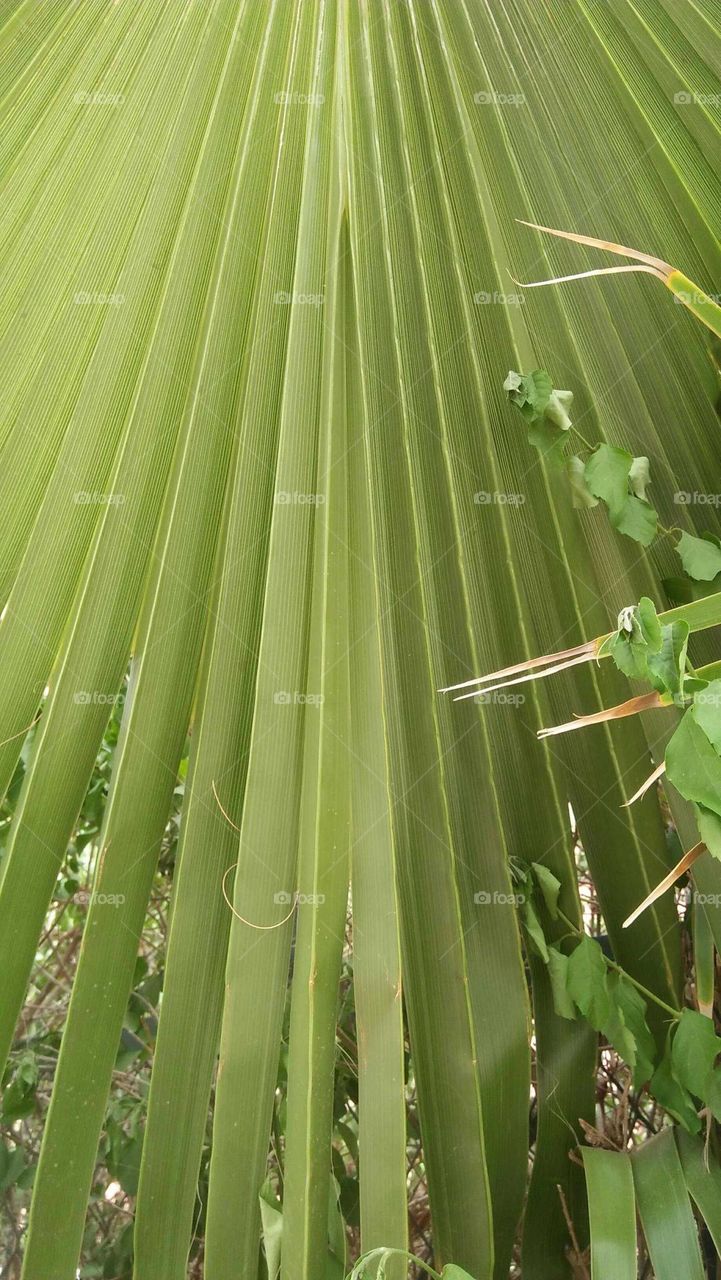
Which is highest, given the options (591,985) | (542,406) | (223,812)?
(542,406)

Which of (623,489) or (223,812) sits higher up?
(623,489)

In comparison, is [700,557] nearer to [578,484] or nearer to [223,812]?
[578,484]

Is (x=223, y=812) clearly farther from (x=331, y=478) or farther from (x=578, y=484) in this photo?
(x=578, y=484)

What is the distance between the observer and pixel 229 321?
0.78 metres

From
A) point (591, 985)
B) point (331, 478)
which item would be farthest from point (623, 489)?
point (591, 985)

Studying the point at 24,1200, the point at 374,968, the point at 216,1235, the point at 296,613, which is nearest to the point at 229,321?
the point at 296,613

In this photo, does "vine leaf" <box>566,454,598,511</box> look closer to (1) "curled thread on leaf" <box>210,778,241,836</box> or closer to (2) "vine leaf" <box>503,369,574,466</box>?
(2) "vine leaf" <box>503,369,574,466</box>

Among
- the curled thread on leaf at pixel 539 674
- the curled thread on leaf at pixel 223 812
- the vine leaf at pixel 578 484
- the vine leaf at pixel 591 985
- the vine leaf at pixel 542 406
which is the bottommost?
the vine leaf at pixel 591 985

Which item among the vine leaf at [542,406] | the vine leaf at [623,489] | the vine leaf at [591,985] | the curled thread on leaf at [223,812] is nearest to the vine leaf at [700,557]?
the vine leaf at [623,489]

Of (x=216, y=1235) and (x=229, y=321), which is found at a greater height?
(x=229, y=321)

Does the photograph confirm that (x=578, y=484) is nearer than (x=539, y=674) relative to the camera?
No

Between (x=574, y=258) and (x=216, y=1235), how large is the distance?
829mm

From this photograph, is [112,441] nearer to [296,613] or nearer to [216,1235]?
[296,613]

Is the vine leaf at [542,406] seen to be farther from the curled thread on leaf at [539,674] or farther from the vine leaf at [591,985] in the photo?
the vine leaf at [591,985]
